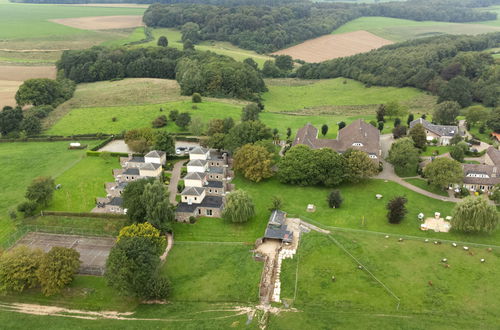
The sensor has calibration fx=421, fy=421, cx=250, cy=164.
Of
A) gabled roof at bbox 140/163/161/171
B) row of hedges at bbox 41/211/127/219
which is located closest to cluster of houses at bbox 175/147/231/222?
gabled roof at bbox 140/163/161/171

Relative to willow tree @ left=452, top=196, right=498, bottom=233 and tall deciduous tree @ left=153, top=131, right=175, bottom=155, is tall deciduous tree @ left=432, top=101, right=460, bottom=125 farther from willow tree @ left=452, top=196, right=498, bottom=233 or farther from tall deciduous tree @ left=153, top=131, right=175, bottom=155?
tall deciduous tree @ left=153, top=131, right=175, bottom=155

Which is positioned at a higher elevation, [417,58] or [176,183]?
[417,58]

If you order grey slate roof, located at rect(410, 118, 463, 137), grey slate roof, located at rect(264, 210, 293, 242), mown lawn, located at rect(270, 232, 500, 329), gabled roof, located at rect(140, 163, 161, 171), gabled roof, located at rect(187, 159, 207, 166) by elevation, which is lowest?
mown lawn, located at rect(270, 232, 500, 329)

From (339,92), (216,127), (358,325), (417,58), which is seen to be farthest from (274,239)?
(417,58)

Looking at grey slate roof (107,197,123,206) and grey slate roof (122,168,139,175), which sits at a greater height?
Result: grey slate roof (122,168,139,175)

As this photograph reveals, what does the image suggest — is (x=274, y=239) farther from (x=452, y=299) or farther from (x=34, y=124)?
(x=34, y=124)

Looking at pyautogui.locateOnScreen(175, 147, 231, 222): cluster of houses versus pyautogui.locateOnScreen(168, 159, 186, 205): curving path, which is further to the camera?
pyautogui.locateOnScreen(168, 159, 186, 205): curving path

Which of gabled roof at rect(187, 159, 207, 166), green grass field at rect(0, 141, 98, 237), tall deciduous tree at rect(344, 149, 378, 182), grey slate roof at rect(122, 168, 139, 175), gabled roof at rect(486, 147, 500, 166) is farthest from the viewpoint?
gabled roof at rect(187, 159, 207, 166)
